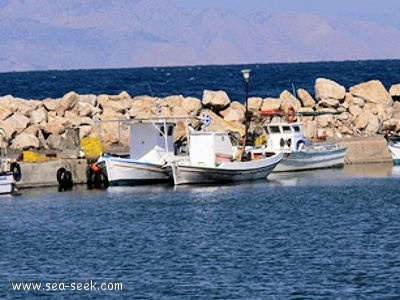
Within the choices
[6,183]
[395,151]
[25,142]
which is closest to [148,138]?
[25,142]

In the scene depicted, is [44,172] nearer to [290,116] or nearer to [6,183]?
[6,183]

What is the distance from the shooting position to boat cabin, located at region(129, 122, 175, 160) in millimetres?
58406

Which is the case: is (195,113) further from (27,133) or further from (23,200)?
(23,200)

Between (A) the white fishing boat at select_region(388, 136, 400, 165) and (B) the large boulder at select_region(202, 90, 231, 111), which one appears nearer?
(A) the white fishing boat at select_region(388, 136, 400, 165)

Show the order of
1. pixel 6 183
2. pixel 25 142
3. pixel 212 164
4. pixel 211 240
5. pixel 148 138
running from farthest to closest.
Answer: pixel 25 142, pixel 148 138, pixel 212 164, pixel 6 183, pixel 211 240

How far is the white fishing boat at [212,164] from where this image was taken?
5672cm

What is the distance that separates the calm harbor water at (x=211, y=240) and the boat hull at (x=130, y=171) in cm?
77

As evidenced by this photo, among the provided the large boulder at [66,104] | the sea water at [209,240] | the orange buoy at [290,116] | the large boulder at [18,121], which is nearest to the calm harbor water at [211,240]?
the sea water at [209,240]

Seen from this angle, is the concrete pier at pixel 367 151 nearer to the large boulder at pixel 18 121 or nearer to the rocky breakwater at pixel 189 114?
the rocky breakwater at pixel 189 114

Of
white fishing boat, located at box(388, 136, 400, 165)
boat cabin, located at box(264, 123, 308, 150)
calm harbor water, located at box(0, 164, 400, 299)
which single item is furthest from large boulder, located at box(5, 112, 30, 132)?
white fishing boat, located at box(388, 136, 400, 165)

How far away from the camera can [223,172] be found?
57.3 m

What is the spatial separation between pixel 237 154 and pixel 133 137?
4.78 m

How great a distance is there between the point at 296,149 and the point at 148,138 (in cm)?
775

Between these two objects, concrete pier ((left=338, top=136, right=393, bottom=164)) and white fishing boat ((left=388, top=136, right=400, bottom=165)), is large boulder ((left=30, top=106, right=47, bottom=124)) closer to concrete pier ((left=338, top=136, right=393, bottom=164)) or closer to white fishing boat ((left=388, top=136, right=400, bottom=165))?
concrete pier ((left=338, top=136, right=393, bottom=164))
